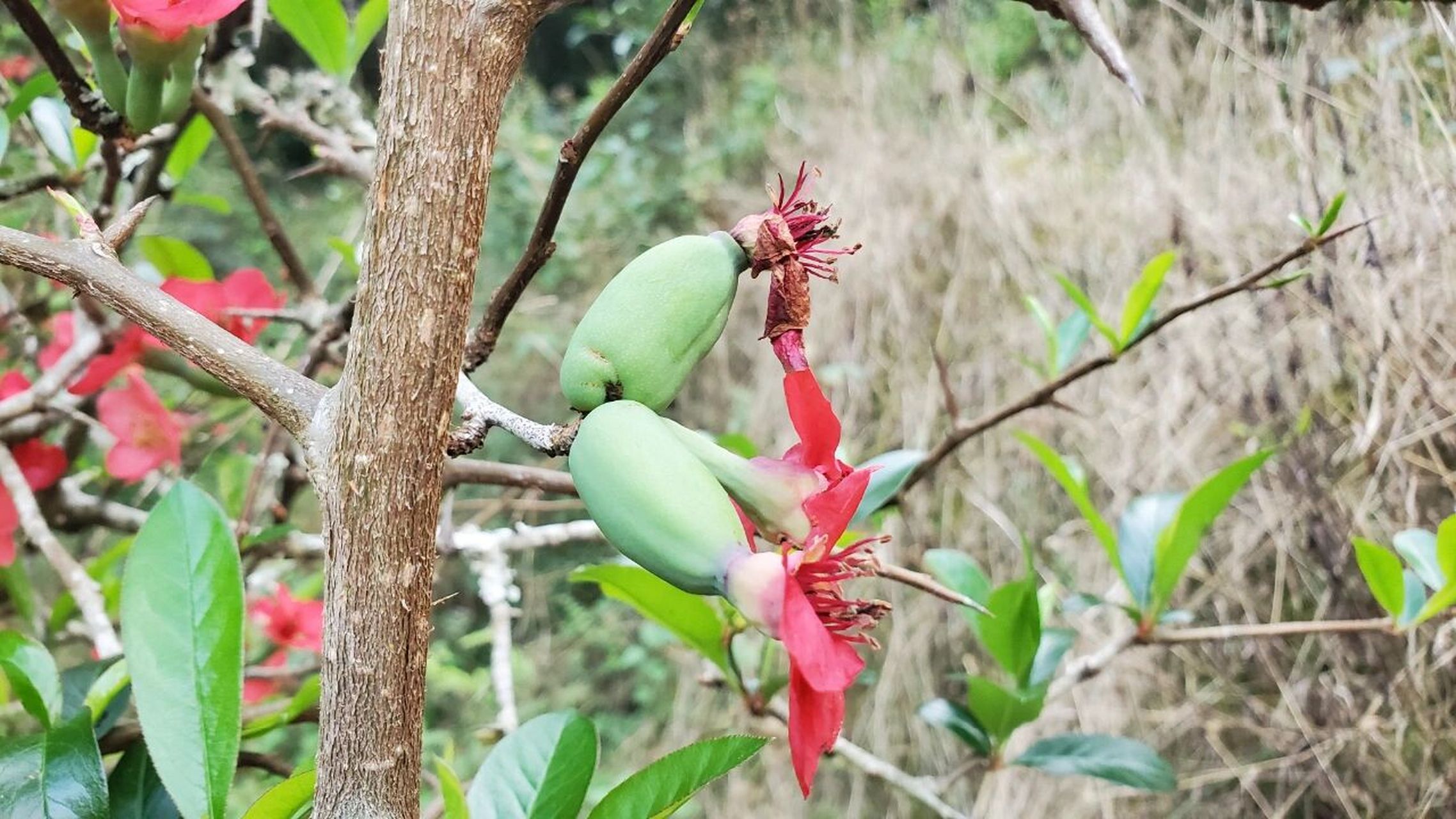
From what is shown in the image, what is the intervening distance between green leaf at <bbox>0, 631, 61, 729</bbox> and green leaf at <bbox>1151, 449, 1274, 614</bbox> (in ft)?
2.02

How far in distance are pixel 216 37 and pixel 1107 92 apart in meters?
2.18

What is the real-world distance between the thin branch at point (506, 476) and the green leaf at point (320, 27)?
1.08ft

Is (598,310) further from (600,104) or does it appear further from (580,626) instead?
(580,626)

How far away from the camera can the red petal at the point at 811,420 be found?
282 millimetres

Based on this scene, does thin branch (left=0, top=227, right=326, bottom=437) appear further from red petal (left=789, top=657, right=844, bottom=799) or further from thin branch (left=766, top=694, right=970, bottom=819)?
thin branch (left=766, top=694, right=970, bottom=819)

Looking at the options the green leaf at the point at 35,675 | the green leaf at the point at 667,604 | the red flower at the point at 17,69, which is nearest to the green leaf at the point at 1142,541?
the green leaf at the point at 667,604

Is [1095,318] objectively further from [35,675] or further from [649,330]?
[35,675]

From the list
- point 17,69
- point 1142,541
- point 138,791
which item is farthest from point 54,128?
point 17,69

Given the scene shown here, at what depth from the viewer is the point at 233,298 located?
0.71 meters

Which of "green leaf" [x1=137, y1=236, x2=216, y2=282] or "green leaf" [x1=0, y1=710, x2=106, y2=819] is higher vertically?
"green leaf" [x1=137, y1=236, x2=216, y2=282]

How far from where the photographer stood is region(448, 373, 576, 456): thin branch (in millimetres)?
278

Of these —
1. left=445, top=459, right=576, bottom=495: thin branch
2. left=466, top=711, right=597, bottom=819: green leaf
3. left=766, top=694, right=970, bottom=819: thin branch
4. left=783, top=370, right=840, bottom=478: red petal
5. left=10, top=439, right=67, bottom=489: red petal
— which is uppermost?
left=10, top=439, right=67, bottom=489: red petal

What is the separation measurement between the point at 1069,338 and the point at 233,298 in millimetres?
653

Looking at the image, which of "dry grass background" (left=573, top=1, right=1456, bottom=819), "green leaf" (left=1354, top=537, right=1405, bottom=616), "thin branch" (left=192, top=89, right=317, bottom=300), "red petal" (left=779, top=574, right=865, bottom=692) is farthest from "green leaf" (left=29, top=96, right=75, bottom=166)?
"green leaf" (left=1354, top=537, right=1405, bottom=616)
